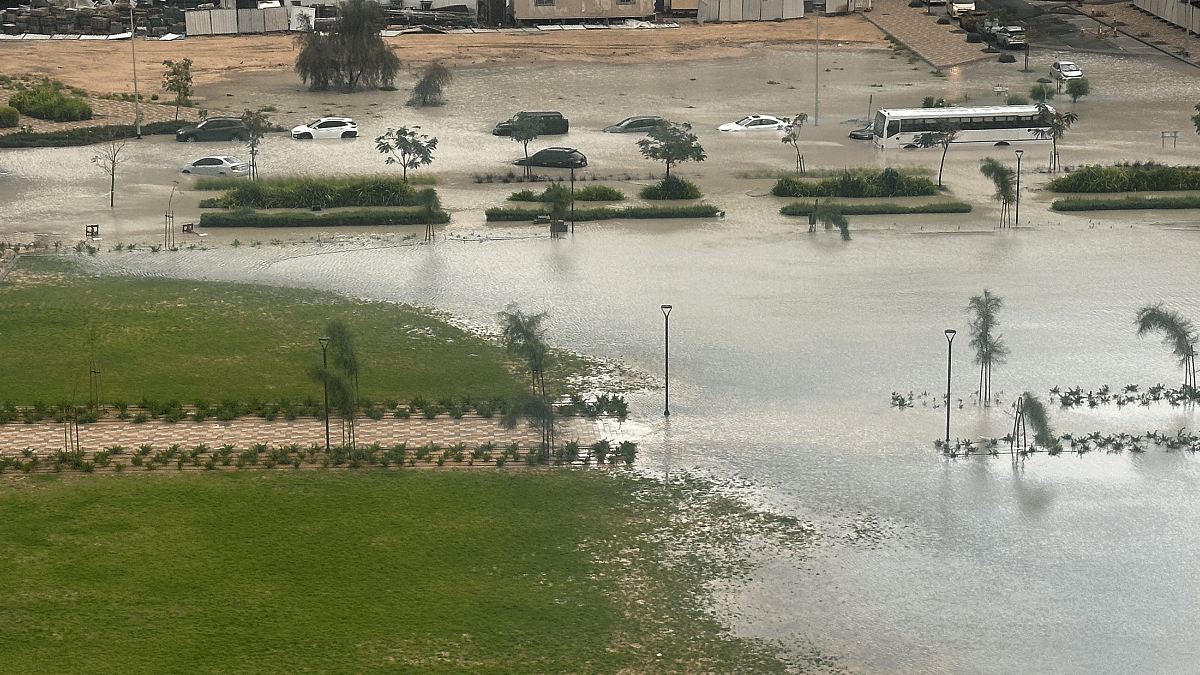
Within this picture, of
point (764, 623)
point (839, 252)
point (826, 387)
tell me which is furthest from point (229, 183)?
point (764, 623)

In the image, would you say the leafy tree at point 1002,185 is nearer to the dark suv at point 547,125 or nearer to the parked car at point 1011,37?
the dark suv at point 547,125

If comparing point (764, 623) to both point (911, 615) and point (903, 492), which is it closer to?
point (911, 615)

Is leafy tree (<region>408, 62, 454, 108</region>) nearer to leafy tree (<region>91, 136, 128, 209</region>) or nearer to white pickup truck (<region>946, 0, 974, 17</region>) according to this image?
leafy tree (<region>91, 136, 128, 209</region>)

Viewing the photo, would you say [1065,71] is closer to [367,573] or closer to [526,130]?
[526,130]

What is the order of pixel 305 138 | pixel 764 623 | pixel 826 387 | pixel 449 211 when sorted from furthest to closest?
pixel 305 138 < pixel 449 211 < pixel 826 387 < pixel 764 623

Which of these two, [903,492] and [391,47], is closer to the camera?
[903,492]

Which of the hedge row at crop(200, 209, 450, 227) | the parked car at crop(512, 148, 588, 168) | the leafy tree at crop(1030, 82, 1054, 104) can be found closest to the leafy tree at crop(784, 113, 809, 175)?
the parked car at crop(512, 148, 588, 168)
